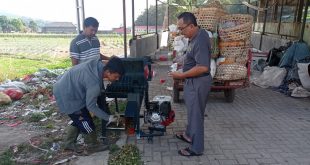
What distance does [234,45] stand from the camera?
571 cm

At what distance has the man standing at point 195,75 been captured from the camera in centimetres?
345

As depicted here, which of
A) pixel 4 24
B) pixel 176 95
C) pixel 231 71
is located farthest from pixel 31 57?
pixel 4 24

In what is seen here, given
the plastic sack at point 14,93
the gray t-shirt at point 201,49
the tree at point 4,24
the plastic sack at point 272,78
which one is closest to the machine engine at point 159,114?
the gray t-shirt at point 201,49

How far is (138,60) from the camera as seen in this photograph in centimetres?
443

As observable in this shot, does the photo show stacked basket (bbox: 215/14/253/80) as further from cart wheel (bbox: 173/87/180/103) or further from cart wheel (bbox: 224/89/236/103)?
cart wheel (bbox: 173/87/180/103)

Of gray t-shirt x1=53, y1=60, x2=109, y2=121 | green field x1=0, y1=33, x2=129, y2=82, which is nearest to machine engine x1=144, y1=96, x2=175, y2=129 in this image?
gray t-shirt x1=53, y1=60, x2=109, y2=121

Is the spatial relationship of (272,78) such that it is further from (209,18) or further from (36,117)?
(36,117)

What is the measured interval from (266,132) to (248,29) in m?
2.15

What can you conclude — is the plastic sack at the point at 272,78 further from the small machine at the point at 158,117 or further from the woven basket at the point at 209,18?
the small machine at the point at 158,117

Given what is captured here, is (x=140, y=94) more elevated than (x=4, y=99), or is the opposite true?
(x=140, y=94)

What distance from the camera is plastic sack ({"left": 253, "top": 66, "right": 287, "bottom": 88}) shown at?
26.4 ft

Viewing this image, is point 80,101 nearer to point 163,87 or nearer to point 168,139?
point 168,139

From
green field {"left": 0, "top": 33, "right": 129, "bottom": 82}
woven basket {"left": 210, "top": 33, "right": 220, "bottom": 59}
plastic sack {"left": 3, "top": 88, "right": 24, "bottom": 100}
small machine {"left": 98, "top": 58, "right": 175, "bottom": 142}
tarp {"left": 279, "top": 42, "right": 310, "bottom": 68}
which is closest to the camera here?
small machine {"left": 98, "top": 58, "right": 175, "bottom": 142}

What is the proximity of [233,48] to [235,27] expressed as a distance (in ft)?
1.43
